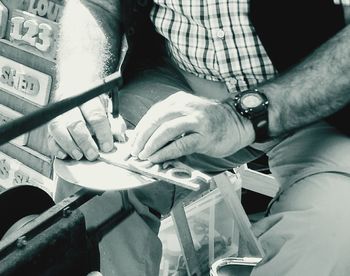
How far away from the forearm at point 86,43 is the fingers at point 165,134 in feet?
1.01

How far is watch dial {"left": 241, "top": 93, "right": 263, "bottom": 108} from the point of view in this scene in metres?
0.93

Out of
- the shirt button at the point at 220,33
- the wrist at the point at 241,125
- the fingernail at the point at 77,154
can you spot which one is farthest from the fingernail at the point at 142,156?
the shirt button at the point at 220,33

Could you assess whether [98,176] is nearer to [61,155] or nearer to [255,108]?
[61,155]

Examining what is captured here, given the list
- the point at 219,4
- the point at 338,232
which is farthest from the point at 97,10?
the point at 338,232

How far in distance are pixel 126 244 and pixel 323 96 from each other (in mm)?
508

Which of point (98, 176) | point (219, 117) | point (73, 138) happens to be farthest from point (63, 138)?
point (219, 117)

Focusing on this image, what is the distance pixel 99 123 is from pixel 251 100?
0.98 ft

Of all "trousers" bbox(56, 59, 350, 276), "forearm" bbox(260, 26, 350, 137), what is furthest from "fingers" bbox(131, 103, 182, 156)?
"forearm" bbox(260, 26, 350, 137)

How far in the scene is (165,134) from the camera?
794 mm

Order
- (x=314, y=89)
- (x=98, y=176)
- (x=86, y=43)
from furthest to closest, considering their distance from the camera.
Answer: (x=86, y=43) → (x=314, y=89) → (x=98, y=176)

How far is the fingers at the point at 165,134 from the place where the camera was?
79 cm

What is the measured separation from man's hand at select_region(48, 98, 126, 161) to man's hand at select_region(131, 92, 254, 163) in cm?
5

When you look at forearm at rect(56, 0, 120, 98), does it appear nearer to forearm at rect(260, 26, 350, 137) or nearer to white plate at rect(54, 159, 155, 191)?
white plate at rect(54, 159, 155, 191)

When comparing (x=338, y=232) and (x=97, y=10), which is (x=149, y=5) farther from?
(x=338, y=232)
